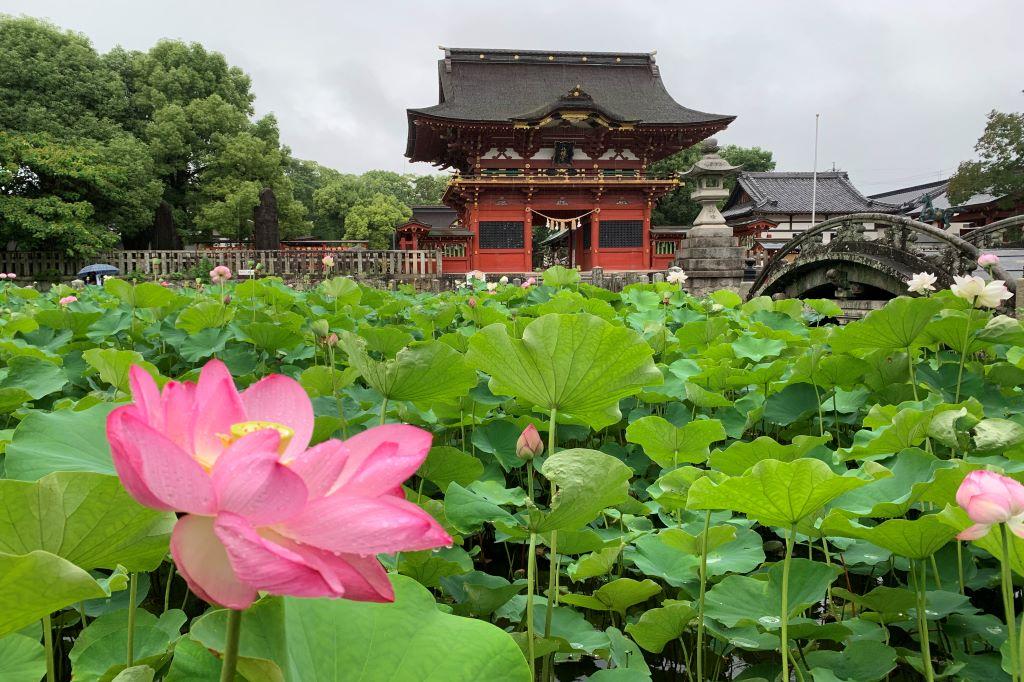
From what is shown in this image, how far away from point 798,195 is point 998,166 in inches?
253

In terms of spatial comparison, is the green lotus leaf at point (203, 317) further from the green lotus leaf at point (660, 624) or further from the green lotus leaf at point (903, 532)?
the green lotus leaf at point (903, 532)

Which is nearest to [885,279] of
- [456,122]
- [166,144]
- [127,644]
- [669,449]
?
[669,449]

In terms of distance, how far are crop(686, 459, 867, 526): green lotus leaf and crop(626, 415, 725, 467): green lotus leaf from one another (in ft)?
1.53

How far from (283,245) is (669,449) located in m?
24.8

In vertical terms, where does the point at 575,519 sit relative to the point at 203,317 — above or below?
below

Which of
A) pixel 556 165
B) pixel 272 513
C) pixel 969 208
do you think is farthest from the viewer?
pixel 969 208

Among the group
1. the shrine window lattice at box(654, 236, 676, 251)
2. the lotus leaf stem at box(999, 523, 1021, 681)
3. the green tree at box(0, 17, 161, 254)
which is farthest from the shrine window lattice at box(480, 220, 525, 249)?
the lotus leaf stem at box(999, 523, 1021, 681)

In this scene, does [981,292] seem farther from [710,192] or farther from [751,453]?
[710,192]

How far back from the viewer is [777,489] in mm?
708

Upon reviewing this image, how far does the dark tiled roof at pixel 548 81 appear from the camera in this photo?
671 inches

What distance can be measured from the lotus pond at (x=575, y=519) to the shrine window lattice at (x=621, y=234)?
14.2 metres

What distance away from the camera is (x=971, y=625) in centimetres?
96

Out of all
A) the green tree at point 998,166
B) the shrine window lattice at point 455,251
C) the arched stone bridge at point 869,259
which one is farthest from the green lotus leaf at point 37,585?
the green tree at point 998,166

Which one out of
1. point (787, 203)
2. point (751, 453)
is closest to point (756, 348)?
point (751, 453)
